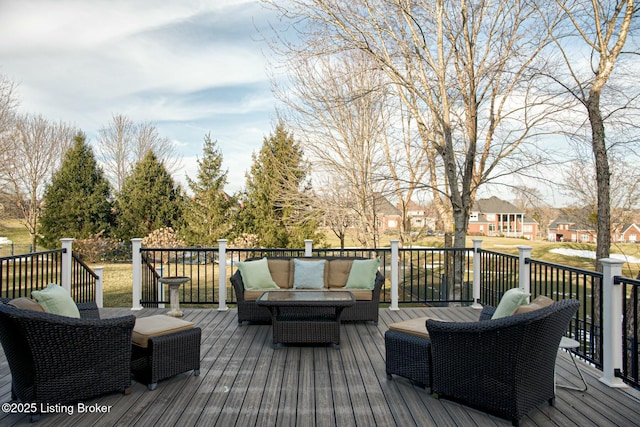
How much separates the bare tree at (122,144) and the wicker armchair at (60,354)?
62.1ft

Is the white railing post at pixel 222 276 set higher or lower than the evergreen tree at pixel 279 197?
lower

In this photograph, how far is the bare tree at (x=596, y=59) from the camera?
294 inches

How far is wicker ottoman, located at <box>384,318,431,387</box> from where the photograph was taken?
9.90 ft

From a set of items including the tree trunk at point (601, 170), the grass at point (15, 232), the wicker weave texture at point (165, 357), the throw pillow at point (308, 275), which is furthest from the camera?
the grass at point (15, 232)

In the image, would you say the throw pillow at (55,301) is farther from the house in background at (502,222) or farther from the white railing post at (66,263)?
the house in background at (502,222)

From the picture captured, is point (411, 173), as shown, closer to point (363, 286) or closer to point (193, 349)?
point (363, 286)

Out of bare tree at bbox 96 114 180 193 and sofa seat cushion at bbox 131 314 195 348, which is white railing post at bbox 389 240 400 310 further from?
bare tree at bbox 96 114 180 193

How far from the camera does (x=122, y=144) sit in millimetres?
20516

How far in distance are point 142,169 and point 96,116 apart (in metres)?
5.56

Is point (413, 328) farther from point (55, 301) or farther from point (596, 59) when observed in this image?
point (596, 59)

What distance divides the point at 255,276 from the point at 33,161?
17.3 meters

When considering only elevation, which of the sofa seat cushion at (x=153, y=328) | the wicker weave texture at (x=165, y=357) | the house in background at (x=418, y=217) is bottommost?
the wicker weave texture at (x=165, y=357)

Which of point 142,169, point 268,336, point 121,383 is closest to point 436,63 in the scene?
point 268,336

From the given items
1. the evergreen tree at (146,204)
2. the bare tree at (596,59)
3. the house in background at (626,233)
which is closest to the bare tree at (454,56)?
the bare tree at (596,59)
